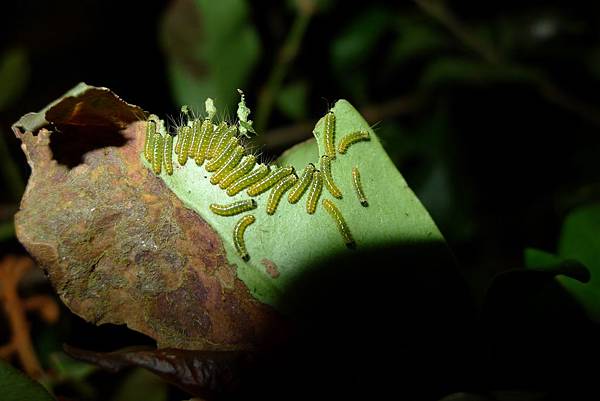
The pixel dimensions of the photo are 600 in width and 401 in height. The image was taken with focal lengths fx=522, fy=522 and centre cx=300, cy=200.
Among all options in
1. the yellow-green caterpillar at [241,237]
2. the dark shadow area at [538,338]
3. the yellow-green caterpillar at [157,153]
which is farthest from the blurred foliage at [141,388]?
the dark shadow area at [538,338]

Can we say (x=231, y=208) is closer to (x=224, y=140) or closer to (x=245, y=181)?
(x=245, y=181)

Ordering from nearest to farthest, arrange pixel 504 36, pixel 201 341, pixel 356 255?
pixel 201 341 → pixel 356 255 → pixel 504 36

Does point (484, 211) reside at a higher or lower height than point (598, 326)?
higher

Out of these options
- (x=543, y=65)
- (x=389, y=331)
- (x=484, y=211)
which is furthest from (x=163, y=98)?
(x=389, y=331)

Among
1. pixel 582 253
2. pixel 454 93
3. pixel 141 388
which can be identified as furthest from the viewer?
pixel 454 93

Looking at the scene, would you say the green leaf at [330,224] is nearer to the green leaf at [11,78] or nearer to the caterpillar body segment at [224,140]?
the caterpillar body segment at [224,140]

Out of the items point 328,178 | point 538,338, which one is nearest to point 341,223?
point 328,178

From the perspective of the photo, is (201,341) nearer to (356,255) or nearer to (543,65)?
(356,255)
